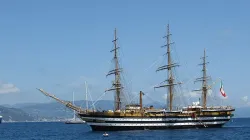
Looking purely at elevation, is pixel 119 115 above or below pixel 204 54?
below

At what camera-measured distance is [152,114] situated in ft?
333

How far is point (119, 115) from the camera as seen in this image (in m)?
97.3

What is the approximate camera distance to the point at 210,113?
358 ft

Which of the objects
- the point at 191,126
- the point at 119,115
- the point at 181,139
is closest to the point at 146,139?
the point at 181,139

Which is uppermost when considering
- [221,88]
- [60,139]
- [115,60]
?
[115,60]

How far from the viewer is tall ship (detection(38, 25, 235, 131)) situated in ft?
321

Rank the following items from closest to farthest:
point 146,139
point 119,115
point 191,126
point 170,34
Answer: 1. point 146,139
2. point 119,115
3. point 191,126
4. point 170,34

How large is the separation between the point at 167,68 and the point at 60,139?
3737 cm

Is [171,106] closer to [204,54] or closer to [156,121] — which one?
[156,121]

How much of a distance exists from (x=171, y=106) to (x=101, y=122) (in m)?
21.5

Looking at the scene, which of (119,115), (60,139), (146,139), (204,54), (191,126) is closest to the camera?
(146,139)

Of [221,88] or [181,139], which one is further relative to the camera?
[221,88]

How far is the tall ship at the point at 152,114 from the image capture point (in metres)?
97.9

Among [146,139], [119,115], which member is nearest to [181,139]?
[146,139]
